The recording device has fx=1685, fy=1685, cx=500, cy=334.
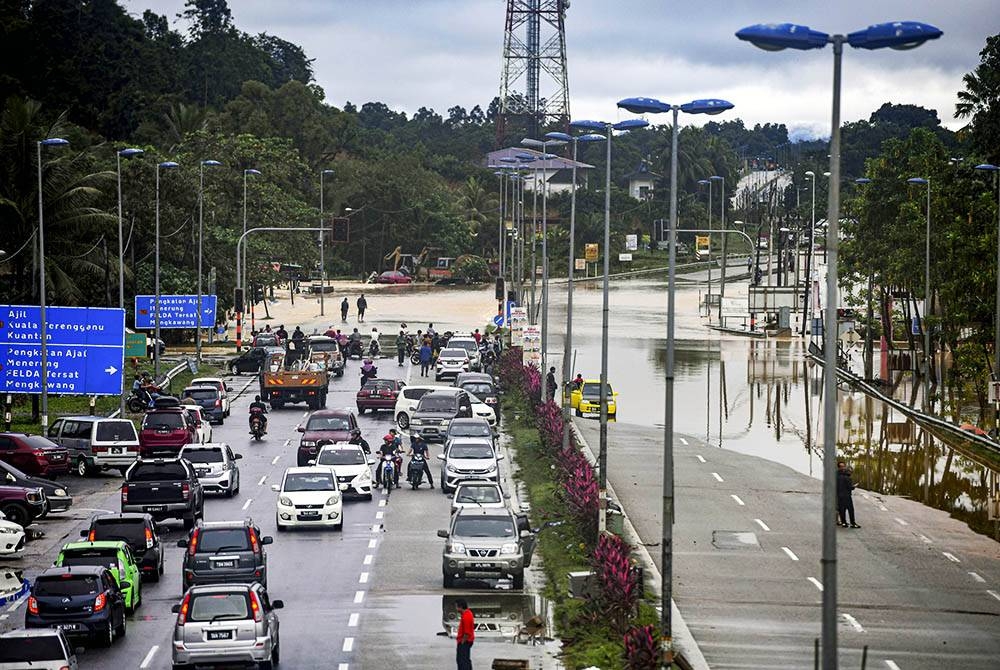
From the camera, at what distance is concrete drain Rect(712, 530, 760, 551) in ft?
122

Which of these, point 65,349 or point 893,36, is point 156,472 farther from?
point 893,36

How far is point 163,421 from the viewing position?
50.6 metres

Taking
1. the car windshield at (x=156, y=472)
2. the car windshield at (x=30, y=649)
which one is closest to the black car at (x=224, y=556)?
the car windshield at (x=30, y=649)

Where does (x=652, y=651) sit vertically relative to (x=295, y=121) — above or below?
below

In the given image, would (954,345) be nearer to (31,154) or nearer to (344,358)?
(344,358)

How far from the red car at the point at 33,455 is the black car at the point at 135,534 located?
541 inches

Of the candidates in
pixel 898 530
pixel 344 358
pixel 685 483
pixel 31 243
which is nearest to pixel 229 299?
pixel 344 358

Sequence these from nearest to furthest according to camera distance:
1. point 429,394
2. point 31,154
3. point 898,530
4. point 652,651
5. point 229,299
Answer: point 652,651
point 898,530
point 429,394
point 31,154
point 229,299

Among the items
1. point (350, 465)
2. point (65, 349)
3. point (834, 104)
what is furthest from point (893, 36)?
point (65, 349)

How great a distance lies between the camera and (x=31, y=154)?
211 feet

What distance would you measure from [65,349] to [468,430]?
44.5 ft

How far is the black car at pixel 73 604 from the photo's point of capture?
87.8 feet

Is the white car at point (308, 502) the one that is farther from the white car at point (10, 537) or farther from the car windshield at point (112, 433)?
the car windshield at point (112, 433)

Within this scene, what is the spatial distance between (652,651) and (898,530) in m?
17.3
